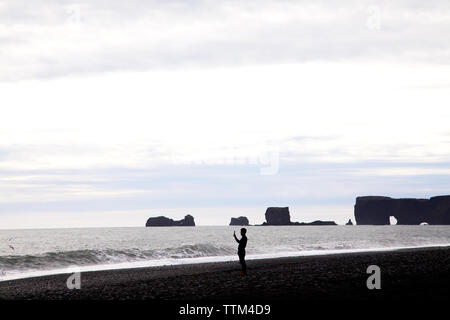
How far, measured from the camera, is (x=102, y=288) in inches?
945

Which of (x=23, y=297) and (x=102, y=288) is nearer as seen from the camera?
→ (x=23, y=297)
